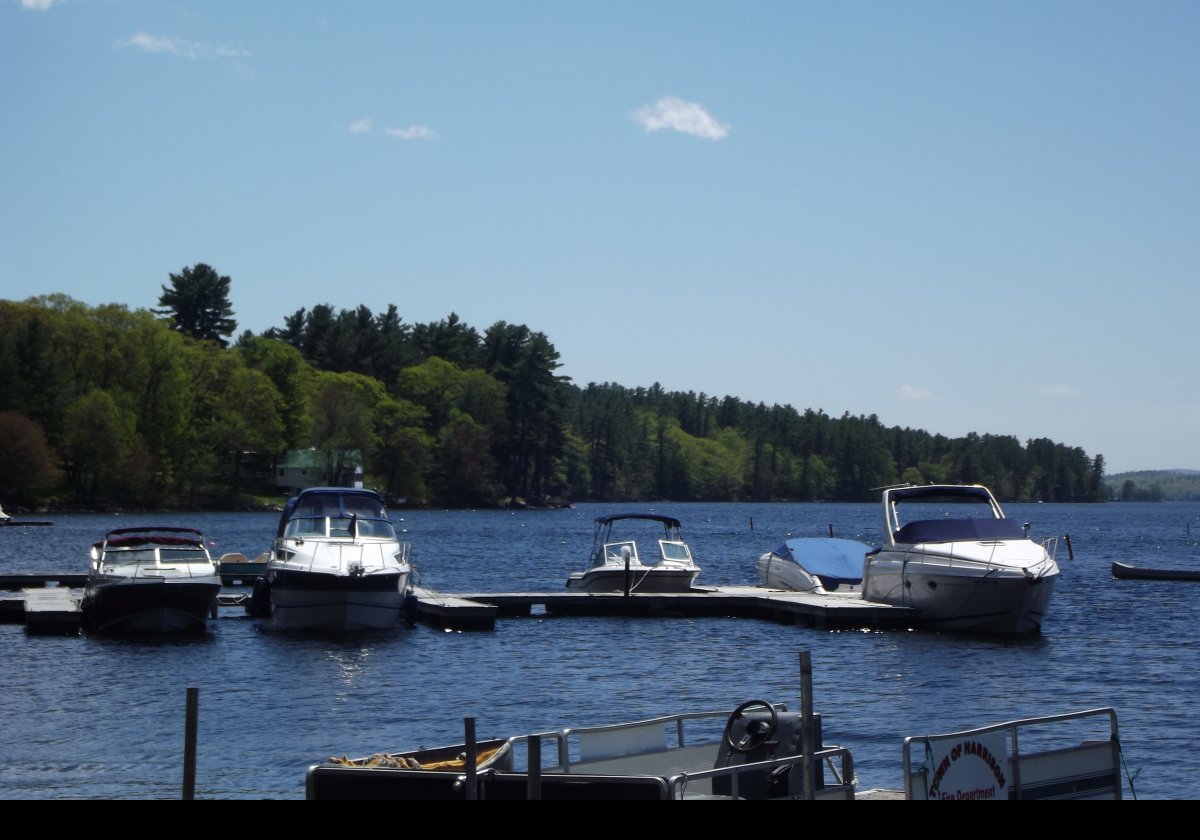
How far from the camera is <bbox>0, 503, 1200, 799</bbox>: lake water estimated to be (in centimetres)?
1975

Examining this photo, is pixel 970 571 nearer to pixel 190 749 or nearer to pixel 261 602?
pixel 261 602

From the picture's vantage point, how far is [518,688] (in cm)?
2691

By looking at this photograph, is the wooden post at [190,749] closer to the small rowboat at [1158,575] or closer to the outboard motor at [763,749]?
the outboard motor at [763,749]

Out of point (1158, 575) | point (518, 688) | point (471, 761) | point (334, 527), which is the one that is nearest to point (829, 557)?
point (334, 527)

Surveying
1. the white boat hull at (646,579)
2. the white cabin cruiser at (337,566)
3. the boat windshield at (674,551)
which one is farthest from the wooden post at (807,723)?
the boat windshield at (674,551)

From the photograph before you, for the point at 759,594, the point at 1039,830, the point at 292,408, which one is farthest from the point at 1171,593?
the point at 292,408

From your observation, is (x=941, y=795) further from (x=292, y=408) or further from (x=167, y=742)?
(x=292, y=408)

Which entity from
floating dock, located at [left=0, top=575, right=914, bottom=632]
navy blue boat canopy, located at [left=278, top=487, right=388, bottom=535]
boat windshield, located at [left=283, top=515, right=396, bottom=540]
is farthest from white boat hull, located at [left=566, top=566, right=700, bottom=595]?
boat windshield, located at [left=283, top=515, right=396, bottom=540]

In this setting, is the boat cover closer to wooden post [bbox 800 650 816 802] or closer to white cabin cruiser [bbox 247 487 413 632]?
white cabin cruiser [bbox 247 487 413 632]

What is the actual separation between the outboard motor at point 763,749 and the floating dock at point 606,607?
2298 centimetres

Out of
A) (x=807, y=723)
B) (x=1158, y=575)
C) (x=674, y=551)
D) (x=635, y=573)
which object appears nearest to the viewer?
(x=807, y=723)

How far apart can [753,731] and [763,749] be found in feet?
0.64

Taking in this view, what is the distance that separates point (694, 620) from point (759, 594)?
7.97 ft

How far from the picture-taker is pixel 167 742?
2120 centimetres
